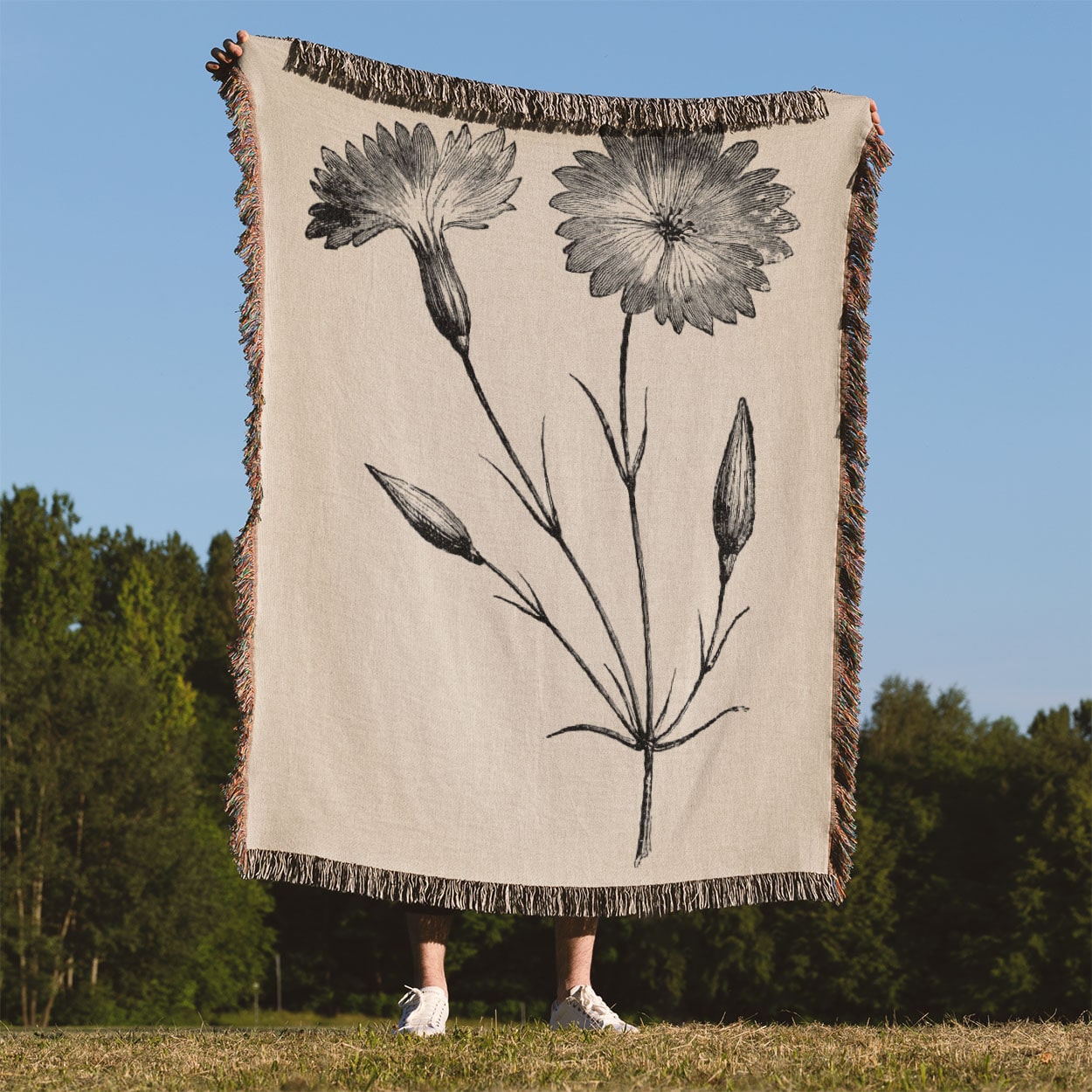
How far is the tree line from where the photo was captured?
1147 inches

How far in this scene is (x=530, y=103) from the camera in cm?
512

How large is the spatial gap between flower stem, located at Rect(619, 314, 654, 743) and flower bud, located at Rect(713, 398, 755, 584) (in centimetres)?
29

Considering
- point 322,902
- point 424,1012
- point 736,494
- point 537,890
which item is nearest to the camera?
point 424,1012

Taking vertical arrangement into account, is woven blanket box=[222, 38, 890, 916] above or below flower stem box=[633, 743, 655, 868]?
above

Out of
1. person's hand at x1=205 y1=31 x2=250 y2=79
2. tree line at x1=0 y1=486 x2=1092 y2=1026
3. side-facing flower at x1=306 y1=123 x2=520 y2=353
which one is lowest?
tree line at x1=0 y1=486 x2=1092 y2=1026

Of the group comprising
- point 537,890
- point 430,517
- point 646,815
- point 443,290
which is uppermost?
point 443,290

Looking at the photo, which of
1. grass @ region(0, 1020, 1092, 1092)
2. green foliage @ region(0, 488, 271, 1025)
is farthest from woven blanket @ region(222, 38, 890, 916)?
green foliage @ region(0, 488, 271, 1025)

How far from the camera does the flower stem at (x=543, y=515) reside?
16.1 ft

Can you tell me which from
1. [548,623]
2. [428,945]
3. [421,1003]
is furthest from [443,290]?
[421,1003]

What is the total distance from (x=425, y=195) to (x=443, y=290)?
364 millimetres

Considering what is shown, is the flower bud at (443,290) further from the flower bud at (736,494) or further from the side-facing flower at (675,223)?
the flower bud at (736,494)

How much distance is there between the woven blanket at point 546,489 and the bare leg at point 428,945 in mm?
131

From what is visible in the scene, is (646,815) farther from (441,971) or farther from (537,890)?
(441,971)

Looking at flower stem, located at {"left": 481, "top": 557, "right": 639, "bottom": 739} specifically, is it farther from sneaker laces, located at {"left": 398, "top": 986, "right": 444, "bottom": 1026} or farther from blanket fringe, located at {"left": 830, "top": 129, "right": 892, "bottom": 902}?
sneaker laces, located at {"left": 398, "top": 986, "right": 444, "bottom": 1026}
